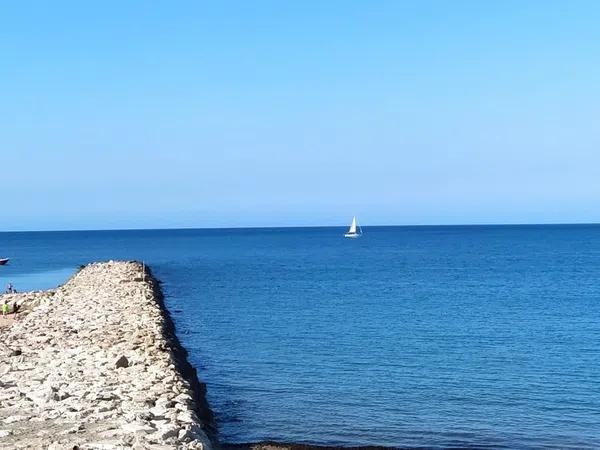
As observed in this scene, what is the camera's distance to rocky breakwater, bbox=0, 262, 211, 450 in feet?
A: 31.2

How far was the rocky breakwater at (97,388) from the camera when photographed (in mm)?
9516

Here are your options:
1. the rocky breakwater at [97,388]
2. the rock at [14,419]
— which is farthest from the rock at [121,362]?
the rock at [14,419]

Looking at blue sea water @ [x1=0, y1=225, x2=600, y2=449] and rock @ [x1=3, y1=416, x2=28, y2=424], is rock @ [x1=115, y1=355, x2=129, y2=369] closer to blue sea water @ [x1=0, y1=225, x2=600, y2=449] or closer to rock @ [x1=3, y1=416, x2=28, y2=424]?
blue sea water @ [x1=0, y1=225, x2=600, y2=449]

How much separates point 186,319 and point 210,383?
A: 13307 millimetres

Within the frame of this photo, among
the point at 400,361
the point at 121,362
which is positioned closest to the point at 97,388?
the point at 121,362

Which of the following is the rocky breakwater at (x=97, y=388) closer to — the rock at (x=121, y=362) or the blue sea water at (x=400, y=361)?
the rock at (x=121, y=362)

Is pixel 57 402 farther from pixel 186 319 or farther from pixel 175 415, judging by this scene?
pixel 186 319

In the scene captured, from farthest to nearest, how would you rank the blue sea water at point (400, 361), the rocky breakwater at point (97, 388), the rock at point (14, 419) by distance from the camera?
the blue sea water at point (400, 361), the rock at point (14, 419), the rocky breakwater at point (97, 388)

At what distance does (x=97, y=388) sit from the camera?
1241cm

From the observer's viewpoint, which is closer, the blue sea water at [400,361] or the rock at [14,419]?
Result: the rock at [14,419]

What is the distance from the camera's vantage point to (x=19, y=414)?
1053 centimetres

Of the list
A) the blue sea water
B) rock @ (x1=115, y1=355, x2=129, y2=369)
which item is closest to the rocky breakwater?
rock @ (x1=115, y1=355, x2=129, y2=369)

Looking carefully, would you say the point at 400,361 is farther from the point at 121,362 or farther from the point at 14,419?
the point at 14,419

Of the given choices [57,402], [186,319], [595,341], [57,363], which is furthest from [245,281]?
[57,402]
